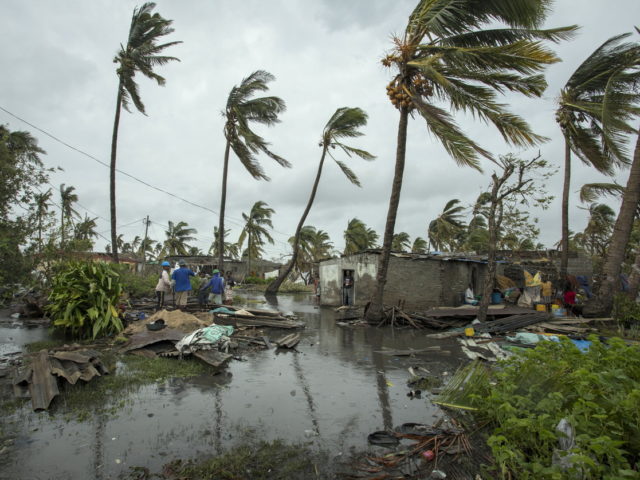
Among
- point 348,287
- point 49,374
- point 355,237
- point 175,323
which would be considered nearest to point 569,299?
point 348,287

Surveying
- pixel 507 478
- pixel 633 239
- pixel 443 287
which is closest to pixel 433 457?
pixel 507 478

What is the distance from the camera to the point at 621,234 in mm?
10070

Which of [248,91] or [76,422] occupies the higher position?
[248,91]

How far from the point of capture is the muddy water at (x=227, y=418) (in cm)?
323

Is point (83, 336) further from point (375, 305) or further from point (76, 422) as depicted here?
point (375, 305)

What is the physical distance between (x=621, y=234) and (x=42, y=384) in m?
13.2

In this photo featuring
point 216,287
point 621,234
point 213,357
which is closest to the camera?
point 213,357

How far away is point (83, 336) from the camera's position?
26.0 feet

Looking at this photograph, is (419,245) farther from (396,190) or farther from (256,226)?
(396,190)

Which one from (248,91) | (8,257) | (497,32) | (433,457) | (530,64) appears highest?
(248,91)

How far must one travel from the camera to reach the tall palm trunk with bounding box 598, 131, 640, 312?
9.95m

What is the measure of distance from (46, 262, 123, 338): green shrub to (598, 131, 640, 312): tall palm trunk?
12799mm

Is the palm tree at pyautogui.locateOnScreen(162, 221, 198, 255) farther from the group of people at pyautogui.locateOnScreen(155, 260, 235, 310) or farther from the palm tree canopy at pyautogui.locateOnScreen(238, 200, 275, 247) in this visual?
the group of people at pyautogui.locateOnScreen(155, 260, 235, 310)

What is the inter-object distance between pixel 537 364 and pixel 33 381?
6.11m
